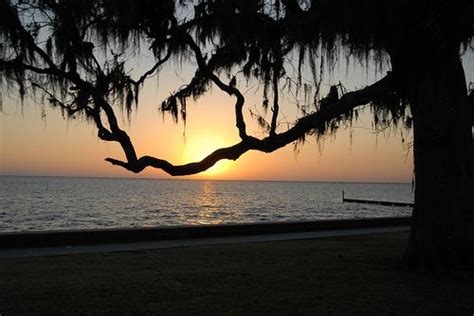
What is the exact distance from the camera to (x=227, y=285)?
5.82 metres

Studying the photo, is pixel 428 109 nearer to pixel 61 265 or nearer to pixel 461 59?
pixel 461 59

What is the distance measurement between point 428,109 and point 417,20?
150cm

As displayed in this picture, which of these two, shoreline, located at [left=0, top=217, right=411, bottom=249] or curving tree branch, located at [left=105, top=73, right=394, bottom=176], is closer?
curving tree branch, located at [left=105, top=73, right=394, bottom=176]

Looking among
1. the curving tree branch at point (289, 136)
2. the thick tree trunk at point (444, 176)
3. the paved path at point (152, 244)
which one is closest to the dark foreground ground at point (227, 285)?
the thick tree trunk at point (444, 176)

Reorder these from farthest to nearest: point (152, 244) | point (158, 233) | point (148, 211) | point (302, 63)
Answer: point (148, 211)
point (158, 233)
point (152, 244)
point (302, 63)

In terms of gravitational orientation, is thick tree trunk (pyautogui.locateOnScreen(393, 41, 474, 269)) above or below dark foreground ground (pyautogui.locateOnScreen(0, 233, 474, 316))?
above

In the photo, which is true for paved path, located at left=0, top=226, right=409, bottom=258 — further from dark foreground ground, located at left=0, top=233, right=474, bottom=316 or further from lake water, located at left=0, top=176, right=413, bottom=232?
lake water, located at left=0, top=176, right=413, bottom=232

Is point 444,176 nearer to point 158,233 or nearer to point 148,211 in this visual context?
point 158,233

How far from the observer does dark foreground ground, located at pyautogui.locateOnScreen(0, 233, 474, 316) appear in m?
4.84

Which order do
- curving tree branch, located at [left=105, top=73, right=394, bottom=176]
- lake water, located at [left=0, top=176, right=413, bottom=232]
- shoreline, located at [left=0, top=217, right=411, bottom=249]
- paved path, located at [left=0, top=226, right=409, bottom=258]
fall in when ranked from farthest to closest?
lake water, located at [left=0, top=176, right=413, bottom=232], shoreline, located at [left=0, top=217, right=411, bottom=249], paved path, located at [left=0, top=226, right=409, bottom=258], curving tree branch, located at [left=105, top=73, right=394, bottom=176]

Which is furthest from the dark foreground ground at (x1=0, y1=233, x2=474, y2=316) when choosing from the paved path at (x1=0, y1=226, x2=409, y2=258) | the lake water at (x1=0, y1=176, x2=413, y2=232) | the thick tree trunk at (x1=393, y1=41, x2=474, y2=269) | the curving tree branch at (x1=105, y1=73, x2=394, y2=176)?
the lake water at (x1=0, y1=176, x2=413, y2=232)

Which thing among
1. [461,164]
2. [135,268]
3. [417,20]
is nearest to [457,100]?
[461,164]

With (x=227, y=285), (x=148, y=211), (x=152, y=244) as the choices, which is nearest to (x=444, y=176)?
(x=227, y=285)

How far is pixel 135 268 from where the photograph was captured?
697 centimetres
